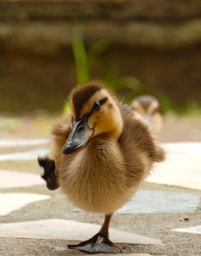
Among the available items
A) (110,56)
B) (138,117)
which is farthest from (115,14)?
(138,117)

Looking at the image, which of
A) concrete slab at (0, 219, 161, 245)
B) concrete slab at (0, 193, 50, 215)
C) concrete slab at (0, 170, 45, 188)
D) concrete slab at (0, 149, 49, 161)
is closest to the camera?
concrete slab at (0, 219, 161, 245)

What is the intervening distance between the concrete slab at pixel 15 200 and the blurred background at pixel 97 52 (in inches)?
140

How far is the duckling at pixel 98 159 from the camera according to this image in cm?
260

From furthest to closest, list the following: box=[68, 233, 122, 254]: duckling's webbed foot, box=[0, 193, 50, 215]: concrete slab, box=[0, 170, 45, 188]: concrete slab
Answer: box=[0, 170, 45, 188]: concrete slab < box=[0, 193, 50, 215]: concrete slab < box=[68, 233, 122, 254]: duckling's webbed foot

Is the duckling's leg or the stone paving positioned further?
the stone paving

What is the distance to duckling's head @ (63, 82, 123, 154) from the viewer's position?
2.57 meters

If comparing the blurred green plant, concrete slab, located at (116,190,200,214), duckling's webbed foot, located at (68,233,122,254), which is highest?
duckling's webbed foot, located at (68,233,122,254)

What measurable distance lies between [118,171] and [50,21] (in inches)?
195

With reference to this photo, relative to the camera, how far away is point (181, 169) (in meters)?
4.04

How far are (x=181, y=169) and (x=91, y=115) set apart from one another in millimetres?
1500

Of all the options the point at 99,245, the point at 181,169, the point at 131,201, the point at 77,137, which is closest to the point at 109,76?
the point at 181,169

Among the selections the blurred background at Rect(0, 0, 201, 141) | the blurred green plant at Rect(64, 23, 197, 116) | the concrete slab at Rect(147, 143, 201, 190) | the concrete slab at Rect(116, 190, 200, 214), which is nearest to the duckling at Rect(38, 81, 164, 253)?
the concrete slab at Rect(116, 190, 200, 214)

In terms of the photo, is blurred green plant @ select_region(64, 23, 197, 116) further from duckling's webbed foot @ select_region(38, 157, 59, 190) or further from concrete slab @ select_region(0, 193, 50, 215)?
duckling's webbed foot @ select_region(38, 157, 59, 190)

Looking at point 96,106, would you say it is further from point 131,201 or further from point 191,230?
Result: point 131,201
